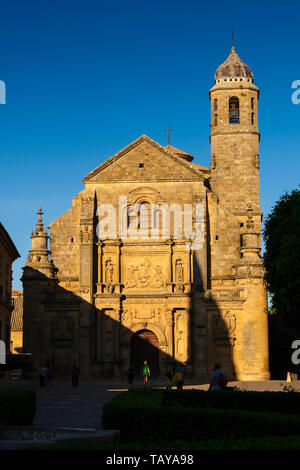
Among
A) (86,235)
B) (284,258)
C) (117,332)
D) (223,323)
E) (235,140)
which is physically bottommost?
(117,332)

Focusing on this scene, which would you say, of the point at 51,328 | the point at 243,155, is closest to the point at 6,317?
the point at 51,328

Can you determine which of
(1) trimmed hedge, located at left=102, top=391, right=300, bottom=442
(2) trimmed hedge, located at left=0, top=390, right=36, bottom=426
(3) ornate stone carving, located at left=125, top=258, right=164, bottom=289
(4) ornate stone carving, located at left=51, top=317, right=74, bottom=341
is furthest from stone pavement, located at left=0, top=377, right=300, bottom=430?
(3) ornate stone carving, located at left=125, top=258, right=164, bottom=289

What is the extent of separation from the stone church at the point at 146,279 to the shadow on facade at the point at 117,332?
0.19ft

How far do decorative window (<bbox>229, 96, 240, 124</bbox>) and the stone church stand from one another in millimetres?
6942

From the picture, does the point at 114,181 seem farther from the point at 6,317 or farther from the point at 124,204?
the point at 6,317

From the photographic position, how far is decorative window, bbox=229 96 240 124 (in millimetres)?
52531

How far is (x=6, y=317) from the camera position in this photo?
1758 inches

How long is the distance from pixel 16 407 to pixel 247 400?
A: 245 inches

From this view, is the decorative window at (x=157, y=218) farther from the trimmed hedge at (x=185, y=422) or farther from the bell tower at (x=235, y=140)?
the trimmed hedge at (x=185, y=422)

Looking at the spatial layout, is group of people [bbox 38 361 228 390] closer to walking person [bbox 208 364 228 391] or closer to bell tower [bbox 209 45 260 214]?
walking person [bbox 208 364 228 391]

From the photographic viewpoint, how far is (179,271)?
46.2 metres

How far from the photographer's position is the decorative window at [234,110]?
52.5 metres

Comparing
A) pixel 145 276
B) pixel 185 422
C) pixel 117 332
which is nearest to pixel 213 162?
pixel 145 276

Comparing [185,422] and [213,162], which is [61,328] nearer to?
[213,162]
